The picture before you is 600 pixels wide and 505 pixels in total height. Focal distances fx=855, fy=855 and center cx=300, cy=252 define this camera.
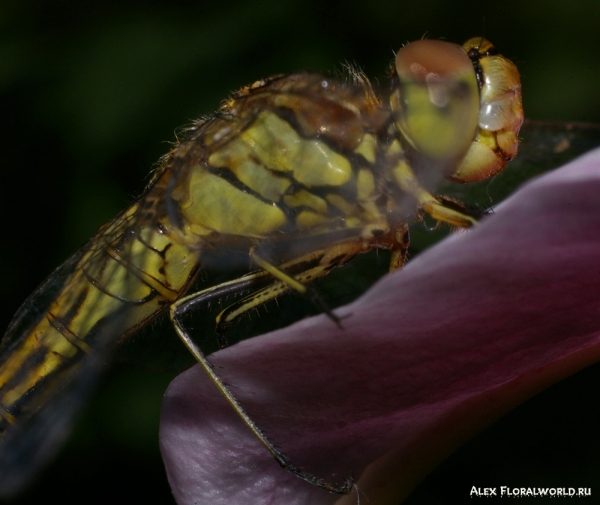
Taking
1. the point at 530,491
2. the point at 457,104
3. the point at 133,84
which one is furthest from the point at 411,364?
the point at 133,84

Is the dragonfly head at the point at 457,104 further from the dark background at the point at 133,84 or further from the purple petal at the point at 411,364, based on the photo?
the dark background at the point at 133,84

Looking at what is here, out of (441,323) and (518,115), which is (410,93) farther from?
(441,323)

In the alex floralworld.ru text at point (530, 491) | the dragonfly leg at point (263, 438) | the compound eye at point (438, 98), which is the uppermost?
the compound eye at point (438, 98)

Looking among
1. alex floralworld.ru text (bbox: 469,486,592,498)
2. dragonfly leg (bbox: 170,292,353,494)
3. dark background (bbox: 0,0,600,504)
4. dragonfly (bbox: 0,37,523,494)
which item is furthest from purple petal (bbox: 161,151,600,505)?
dark background (bbox: 0,0,600,504)

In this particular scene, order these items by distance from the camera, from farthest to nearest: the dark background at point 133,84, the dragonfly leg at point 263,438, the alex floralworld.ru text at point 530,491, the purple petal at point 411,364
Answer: the dark background at point 133,84
the alex floralworld.ru text at point 530,491
the dragonfly leg at point 263,438
the purple petal at point 411,364

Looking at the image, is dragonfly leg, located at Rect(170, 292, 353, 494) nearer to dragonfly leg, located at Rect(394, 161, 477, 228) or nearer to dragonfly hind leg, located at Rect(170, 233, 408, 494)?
dragonfly hind leg, located at Rect(170, 233, 408, 494)

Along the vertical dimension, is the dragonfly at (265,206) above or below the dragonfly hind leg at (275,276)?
above

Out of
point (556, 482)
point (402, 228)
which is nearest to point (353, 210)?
point (402, 228)

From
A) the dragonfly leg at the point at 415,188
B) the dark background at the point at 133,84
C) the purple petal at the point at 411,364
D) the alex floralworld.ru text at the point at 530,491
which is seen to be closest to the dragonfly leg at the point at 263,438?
the purple petal at the point at 411,364
